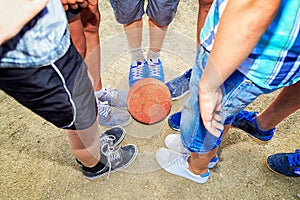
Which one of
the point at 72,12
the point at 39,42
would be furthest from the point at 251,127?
the point at 39,42

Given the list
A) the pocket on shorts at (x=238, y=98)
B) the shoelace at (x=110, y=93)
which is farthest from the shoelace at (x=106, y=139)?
the pocket on shorts at (x=238, y=98)

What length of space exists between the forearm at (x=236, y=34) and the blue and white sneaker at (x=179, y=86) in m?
0.81

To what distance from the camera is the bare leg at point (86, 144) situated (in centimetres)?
111

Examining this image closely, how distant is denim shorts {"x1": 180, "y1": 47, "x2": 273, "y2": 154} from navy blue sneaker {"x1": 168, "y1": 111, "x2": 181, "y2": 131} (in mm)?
362

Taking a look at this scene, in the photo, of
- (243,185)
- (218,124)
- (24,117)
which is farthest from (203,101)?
(24,117)

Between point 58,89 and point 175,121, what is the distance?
86 cm

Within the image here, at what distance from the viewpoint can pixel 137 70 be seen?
168 centimetres

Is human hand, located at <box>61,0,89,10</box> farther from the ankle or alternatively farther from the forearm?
the ankle

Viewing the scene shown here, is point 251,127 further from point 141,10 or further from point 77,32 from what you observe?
point 77,32

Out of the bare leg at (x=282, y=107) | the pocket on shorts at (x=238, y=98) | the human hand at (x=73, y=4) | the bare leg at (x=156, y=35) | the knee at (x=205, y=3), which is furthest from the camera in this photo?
the bare leg at (x=156, y=35)

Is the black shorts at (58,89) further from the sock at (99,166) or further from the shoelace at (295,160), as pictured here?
the shoelace at (295,160)

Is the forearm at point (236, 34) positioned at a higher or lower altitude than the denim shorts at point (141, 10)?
higher

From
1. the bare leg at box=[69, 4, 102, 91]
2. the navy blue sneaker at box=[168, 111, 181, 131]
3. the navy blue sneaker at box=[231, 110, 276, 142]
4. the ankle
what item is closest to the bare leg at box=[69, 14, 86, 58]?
the bare leg at box=[69, 4, 102, 91]

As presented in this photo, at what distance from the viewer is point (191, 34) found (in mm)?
2047
